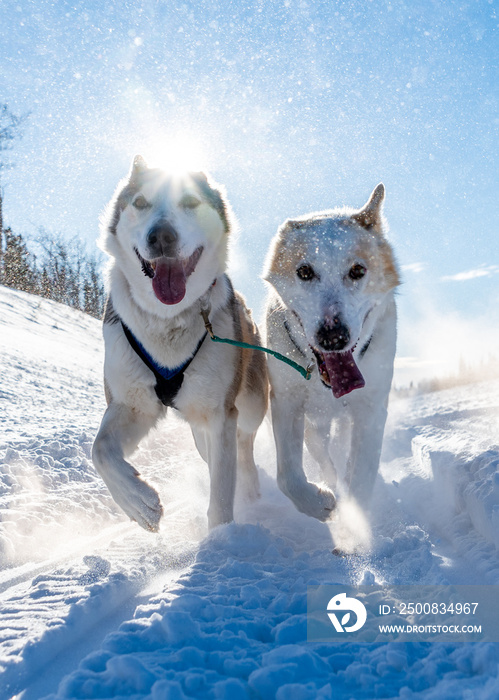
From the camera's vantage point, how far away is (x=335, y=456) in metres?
4.84

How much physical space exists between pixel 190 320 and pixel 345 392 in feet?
3.13

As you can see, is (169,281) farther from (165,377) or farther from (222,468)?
(222,468)

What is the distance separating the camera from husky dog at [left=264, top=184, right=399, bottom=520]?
8.72 feet

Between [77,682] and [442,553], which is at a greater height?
[77,682]

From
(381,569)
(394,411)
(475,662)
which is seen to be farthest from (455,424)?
(475,662)

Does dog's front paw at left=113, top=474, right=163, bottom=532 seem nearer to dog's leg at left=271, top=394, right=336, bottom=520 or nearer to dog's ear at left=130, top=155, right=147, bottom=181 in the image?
dog's leg at left=271, top=394, right=336, bottom=520

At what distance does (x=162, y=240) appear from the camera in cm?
264

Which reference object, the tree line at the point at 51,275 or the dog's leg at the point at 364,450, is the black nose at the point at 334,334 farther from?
the tree line at the point at 51,275

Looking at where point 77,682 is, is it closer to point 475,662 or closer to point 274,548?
point 475,662

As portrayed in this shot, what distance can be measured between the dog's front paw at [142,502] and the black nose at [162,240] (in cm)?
110

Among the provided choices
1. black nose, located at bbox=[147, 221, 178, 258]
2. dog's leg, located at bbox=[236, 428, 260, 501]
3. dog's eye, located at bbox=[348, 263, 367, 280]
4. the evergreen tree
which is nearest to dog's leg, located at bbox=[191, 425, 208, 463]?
dog's leg, located at bbox=[236, 428, 260, 501]

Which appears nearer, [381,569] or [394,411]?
[381,569]

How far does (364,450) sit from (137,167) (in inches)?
80.7

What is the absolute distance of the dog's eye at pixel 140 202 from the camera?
2.93 metres
